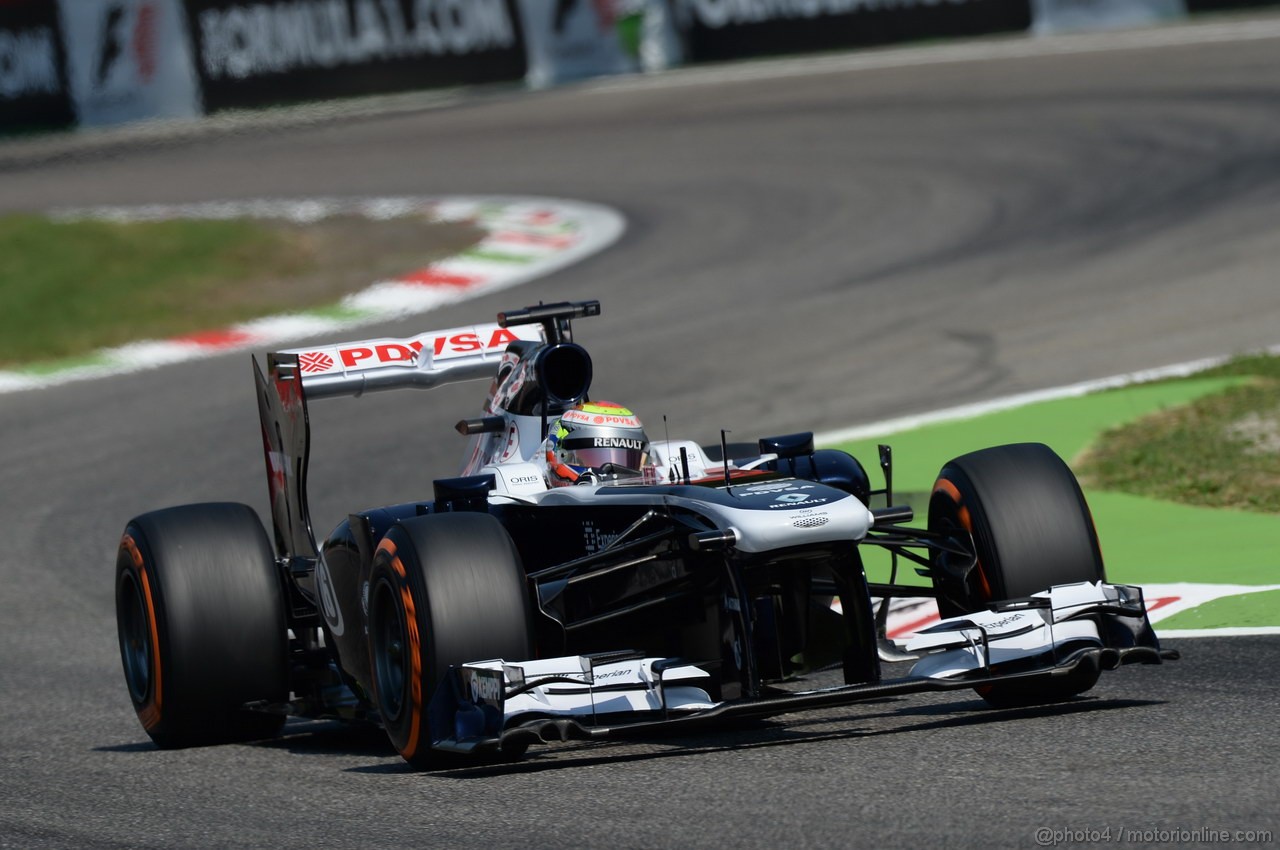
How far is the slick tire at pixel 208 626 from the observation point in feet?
24.9

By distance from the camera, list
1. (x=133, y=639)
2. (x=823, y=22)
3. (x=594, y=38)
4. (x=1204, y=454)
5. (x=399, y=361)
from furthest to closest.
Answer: (x=594, y=38), (x=823, y=22), (x=1204, y=454), (x=399, y=361), (x=133, y=639)

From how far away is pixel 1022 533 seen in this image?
6828 millimetres

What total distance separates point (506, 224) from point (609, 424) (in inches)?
590

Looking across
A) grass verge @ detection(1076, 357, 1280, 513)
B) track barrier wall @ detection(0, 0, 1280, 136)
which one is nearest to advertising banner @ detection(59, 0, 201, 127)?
track barrier wall @ detection(0, 0, 1280, 136)

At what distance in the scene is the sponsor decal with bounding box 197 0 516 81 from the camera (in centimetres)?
3186

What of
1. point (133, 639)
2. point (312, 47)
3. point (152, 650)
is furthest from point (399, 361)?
point (312, 47)

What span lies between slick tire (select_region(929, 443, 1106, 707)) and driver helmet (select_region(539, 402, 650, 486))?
1195 millimetres

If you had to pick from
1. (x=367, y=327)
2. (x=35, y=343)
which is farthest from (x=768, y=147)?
(x=35, y=343)

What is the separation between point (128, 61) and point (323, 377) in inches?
999

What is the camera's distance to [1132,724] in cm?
630

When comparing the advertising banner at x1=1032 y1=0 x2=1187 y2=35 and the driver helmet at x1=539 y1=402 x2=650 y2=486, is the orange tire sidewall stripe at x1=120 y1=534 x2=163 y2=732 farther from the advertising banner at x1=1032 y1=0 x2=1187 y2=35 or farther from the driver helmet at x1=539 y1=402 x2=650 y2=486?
the advertising banner at x1=1032 y1=0 x2=1187 y2=35

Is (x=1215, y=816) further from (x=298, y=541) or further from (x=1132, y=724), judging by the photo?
(x=298, y=541)

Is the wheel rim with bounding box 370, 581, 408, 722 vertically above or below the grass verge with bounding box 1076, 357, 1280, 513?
above

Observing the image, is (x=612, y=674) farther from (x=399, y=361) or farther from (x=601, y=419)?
(x=399, y=361)
